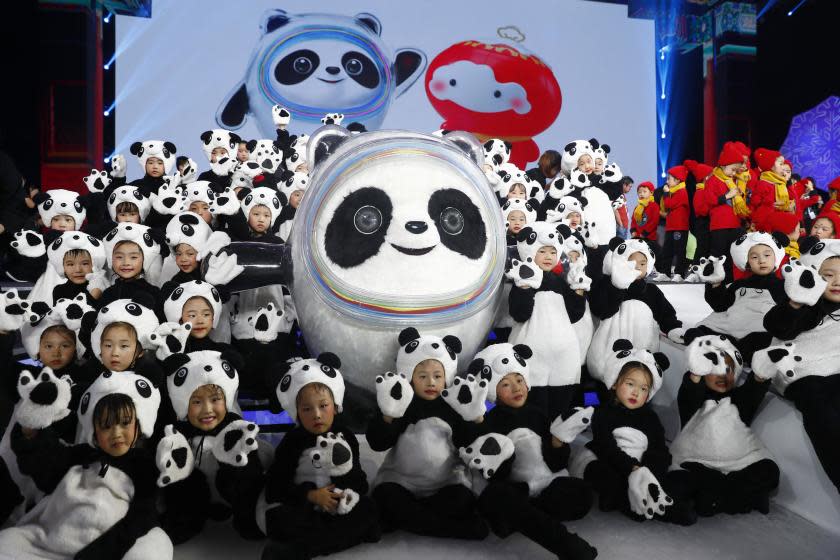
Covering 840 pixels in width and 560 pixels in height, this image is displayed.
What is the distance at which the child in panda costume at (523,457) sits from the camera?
2266 mm

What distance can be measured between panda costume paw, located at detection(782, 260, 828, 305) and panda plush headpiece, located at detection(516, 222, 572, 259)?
3.12 feet

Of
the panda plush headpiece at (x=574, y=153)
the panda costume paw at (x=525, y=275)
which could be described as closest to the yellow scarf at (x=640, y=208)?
the panda plush headpiece at (x=574, y=153)

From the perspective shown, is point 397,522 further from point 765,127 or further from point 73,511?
point 765,127

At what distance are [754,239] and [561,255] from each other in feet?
2.76

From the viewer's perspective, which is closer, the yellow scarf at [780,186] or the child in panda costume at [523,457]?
the child in panda costume at [523,457]

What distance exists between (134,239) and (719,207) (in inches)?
204

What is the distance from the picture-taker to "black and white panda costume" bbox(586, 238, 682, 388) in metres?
3.26

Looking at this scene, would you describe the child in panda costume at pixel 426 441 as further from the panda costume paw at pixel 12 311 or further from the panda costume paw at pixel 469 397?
the panda costume paw at pixel 12 311

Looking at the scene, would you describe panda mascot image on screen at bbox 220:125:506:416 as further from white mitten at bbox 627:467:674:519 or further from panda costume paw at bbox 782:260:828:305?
panda costume paw at bbox 782:260:828:305

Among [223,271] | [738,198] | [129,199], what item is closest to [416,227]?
[223,271]

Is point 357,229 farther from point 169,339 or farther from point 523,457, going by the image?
point 523,457

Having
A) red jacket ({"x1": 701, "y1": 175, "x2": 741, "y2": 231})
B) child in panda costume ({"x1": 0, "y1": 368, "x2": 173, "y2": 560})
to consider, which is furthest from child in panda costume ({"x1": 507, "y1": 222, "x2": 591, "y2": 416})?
red jacket ({"x1": 701, "y1": 175, "x2": 741, "y2": 231})

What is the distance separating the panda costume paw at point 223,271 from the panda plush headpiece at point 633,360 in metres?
1.58

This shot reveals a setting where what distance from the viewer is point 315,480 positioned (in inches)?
88.3
